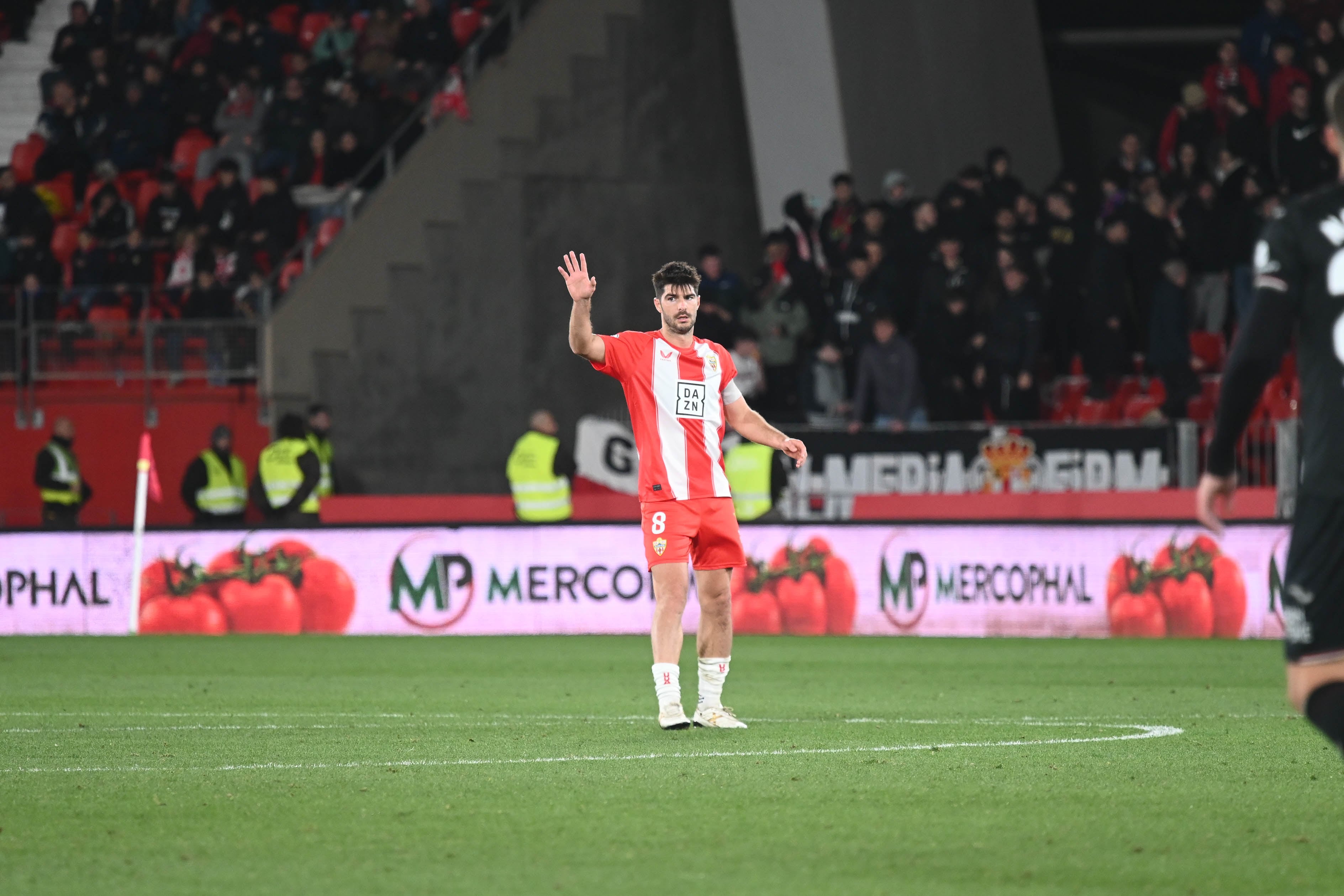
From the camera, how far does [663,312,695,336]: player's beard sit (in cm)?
986

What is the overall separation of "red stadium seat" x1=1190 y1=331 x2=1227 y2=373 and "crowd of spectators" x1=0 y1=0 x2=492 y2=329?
10661mm

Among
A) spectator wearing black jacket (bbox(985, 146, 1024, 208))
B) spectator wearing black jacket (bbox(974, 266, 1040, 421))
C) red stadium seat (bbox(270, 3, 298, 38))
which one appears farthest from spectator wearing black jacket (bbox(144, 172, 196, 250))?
spectator wearing black jacket (bbox(974, 266, 1040, 421))

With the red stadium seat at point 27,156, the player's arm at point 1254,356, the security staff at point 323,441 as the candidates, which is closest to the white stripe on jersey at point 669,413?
the player's arm at point 1254,356

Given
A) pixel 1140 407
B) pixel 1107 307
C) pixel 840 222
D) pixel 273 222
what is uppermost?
pixel 273 222

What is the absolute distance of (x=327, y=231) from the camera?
26.6 metres

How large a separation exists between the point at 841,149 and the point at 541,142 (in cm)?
379

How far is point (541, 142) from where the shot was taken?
27.4m

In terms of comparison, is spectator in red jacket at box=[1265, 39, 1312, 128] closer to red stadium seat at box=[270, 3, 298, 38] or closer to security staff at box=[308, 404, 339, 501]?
security staff at box=[308, 404, 339, 501]

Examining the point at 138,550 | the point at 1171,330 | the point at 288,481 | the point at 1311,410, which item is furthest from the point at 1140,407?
the point at 1311,410

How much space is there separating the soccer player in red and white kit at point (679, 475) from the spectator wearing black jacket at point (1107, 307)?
12.9 meters

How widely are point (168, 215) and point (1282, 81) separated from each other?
45.2 ft

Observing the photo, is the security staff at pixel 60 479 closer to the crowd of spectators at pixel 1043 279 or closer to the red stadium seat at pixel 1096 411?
the crowd of spectators at pixel 1043 279

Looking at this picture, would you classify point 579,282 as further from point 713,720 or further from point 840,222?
point 840,222

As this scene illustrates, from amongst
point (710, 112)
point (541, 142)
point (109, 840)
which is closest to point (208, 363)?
point (541, 142)
